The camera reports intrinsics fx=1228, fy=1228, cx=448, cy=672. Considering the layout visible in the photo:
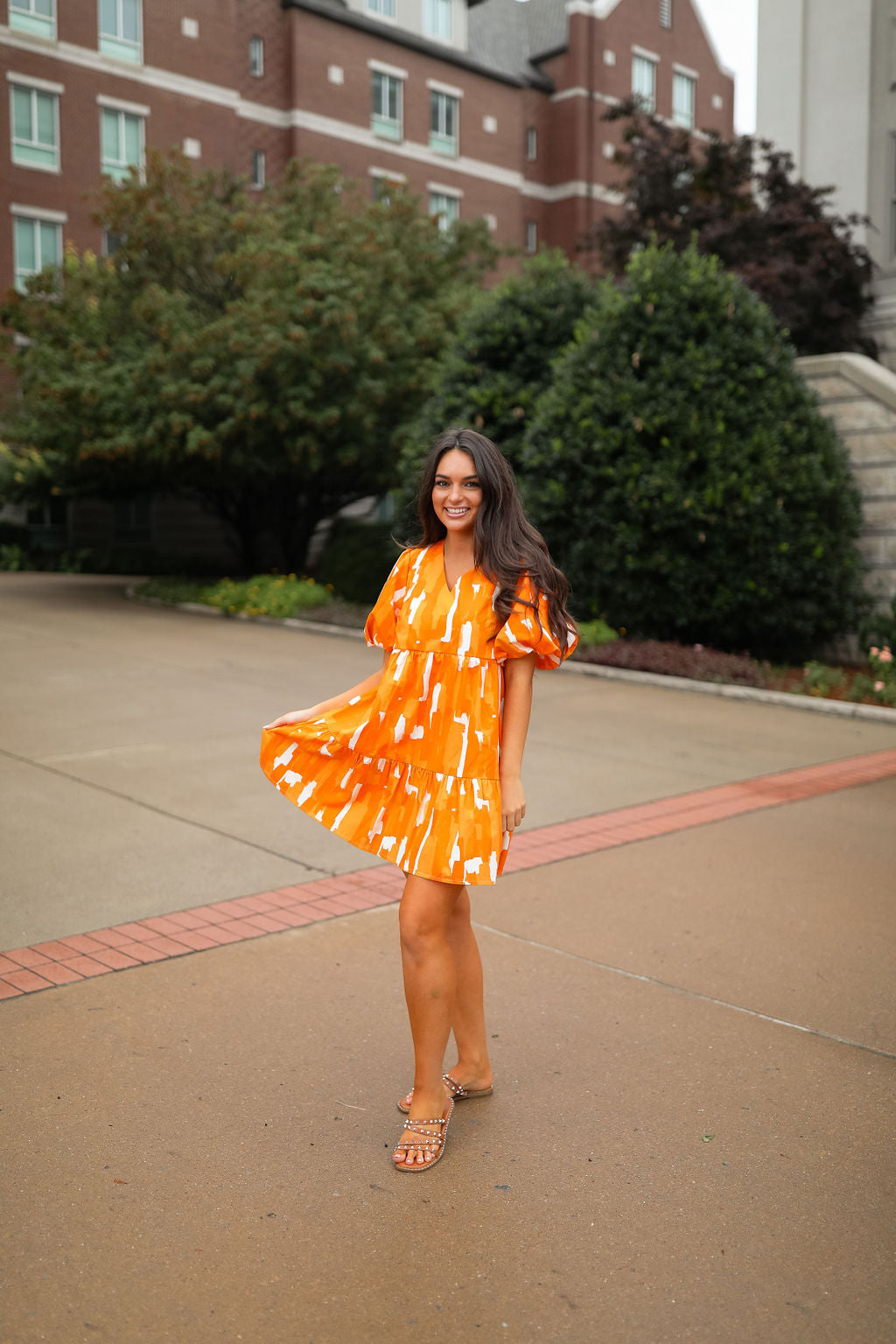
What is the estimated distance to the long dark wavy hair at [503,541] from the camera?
3232mm

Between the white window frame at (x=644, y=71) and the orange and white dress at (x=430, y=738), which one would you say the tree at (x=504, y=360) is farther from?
the white window frame at (x=644, y=71)

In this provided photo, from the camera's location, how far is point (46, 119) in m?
29.1

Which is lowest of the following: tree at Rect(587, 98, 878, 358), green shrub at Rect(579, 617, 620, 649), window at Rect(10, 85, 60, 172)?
green shrub at Rect(579, 617, 620, 649)

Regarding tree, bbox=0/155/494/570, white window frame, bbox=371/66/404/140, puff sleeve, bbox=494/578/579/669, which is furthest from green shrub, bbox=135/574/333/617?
white window frame, bbox=371/66/404/140

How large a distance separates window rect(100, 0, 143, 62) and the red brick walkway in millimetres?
28839

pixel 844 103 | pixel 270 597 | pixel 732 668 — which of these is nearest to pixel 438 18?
pixel 844 103

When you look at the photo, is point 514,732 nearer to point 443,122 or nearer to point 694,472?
point 694,472

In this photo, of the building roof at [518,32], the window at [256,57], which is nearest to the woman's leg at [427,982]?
the window at [256,57]

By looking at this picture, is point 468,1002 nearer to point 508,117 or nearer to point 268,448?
point 268,448

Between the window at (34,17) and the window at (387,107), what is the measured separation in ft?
30.1

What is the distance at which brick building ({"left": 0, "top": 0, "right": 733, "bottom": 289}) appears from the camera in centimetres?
2905

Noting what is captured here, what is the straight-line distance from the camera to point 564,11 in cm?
3975

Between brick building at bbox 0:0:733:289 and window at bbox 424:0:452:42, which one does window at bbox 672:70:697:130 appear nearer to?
brick building at bbox 0:0:733:289

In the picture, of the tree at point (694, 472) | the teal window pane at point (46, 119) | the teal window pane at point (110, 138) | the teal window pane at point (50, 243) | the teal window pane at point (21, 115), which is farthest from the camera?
the teal window pane at point (110, 138)
